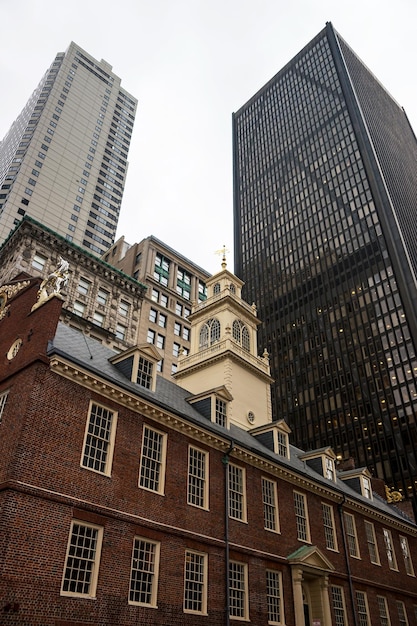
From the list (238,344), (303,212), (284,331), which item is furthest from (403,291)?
(238,344)

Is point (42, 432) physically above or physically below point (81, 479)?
above

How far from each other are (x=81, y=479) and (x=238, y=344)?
2264cm

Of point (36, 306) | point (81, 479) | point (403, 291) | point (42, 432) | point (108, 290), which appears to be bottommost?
point (81, 479)

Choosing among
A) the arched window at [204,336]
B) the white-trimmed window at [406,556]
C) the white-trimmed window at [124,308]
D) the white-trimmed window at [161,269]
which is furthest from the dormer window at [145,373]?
the white-trimmed window at [161,269]

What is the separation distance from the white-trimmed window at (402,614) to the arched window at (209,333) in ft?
70.9

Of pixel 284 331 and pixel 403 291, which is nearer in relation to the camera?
pixel 403 291

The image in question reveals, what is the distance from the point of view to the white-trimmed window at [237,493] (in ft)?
79.5

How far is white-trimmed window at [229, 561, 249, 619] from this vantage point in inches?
866

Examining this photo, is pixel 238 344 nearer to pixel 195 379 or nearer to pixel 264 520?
pixel 195 379

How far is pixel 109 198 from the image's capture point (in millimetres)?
112812

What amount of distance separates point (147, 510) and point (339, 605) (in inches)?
598

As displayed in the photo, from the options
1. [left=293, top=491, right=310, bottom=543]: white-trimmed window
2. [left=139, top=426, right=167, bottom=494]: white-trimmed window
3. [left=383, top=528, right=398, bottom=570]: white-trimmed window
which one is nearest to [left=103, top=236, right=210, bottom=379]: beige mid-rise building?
[left=383, top=528, right=398, bottom=570]: white-trimmed window

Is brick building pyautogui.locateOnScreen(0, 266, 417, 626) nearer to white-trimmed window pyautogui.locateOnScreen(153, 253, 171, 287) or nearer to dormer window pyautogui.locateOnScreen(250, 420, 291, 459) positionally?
dormer window pyautogui.locateOnScreen(250, 420, 291, 459)

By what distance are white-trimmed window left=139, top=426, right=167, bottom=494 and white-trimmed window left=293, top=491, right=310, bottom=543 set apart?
10.4m
